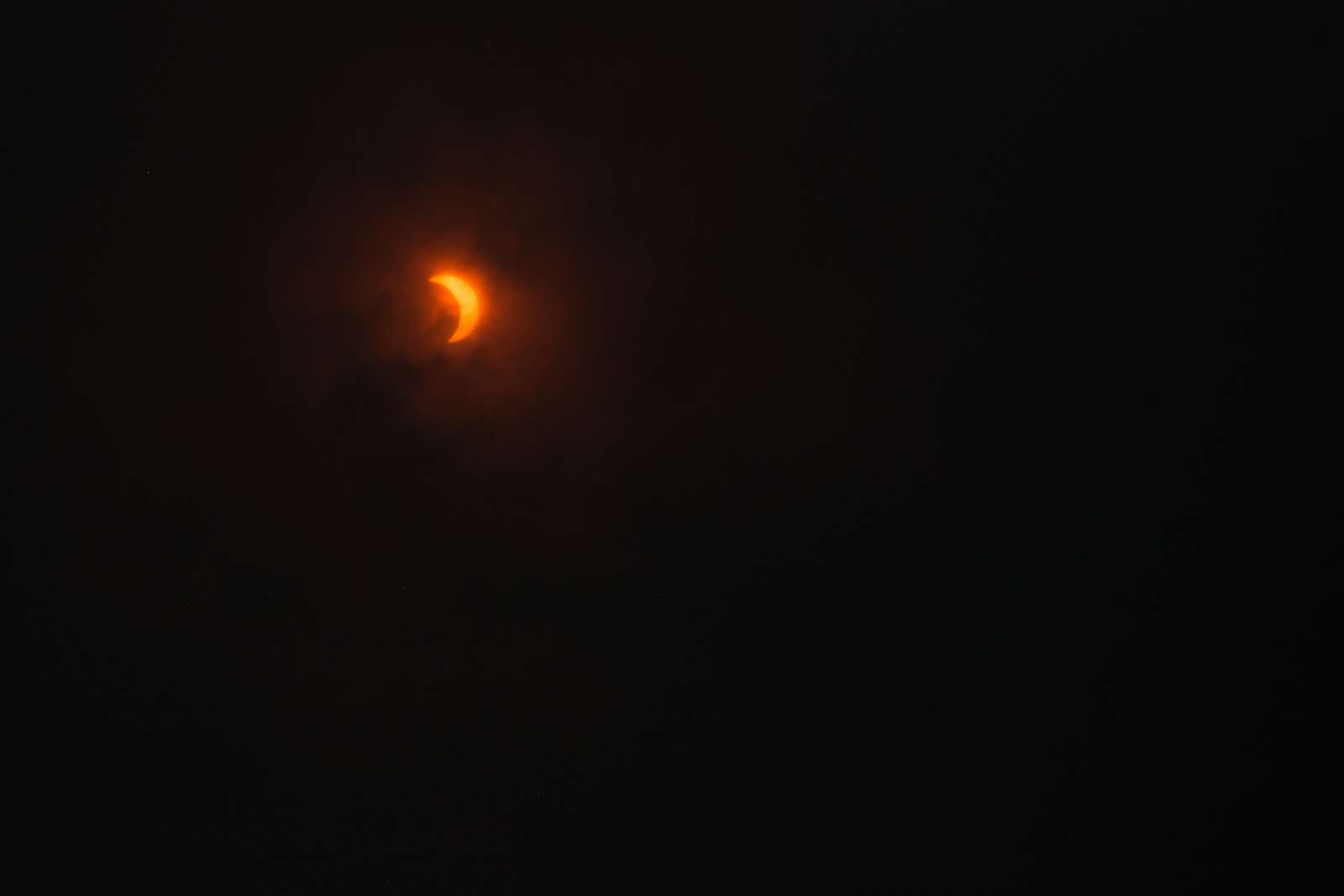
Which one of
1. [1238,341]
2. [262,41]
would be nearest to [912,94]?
[1238,341]

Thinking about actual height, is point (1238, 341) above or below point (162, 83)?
below

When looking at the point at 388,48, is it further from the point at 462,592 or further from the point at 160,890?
the point at 160,890

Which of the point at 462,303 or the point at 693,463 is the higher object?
the point at 462,303
